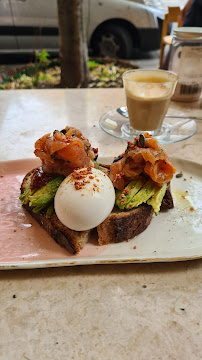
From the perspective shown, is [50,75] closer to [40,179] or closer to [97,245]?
[40,179]

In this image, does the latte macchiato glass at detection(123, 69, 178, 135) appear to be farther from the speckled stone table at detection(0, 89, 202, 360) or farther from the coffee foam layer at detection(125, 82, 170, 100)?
the speckled stone table at detection(0, 89, 202, 360)

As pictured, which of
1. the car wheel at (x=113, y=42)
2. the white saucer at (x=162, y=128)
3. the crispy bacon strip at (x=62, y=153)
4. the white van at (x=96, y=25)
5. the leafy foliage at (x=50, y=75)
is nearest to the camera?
the crispy bacon strip at (x=62, y=153)

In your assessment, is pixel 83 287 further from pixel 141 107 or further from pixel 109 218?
pixel 141 107

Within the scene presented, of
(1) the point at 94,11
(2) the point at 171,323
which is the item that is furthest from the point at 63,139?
(1) the point at 94,11

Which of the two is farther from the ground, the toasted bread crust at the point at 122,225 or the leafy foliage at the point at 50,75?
the toasted bread crust at the point at 122,225

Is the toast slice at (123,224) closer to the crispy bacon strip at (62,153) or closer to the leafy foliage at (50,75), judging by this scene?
the crispy bacon strip at (62,153)

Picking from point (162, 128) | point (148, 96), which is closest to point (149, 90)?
point (148, 96)

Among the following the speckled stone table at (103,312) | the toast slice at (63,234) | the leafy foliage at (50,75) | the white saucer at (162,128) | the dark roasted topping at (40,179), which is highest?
the dark roasted topping at (40,179)

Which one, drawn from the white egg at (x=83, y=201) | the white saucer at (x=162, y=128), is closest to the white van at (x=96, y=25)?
the white saucer at (x=162, y=128)
